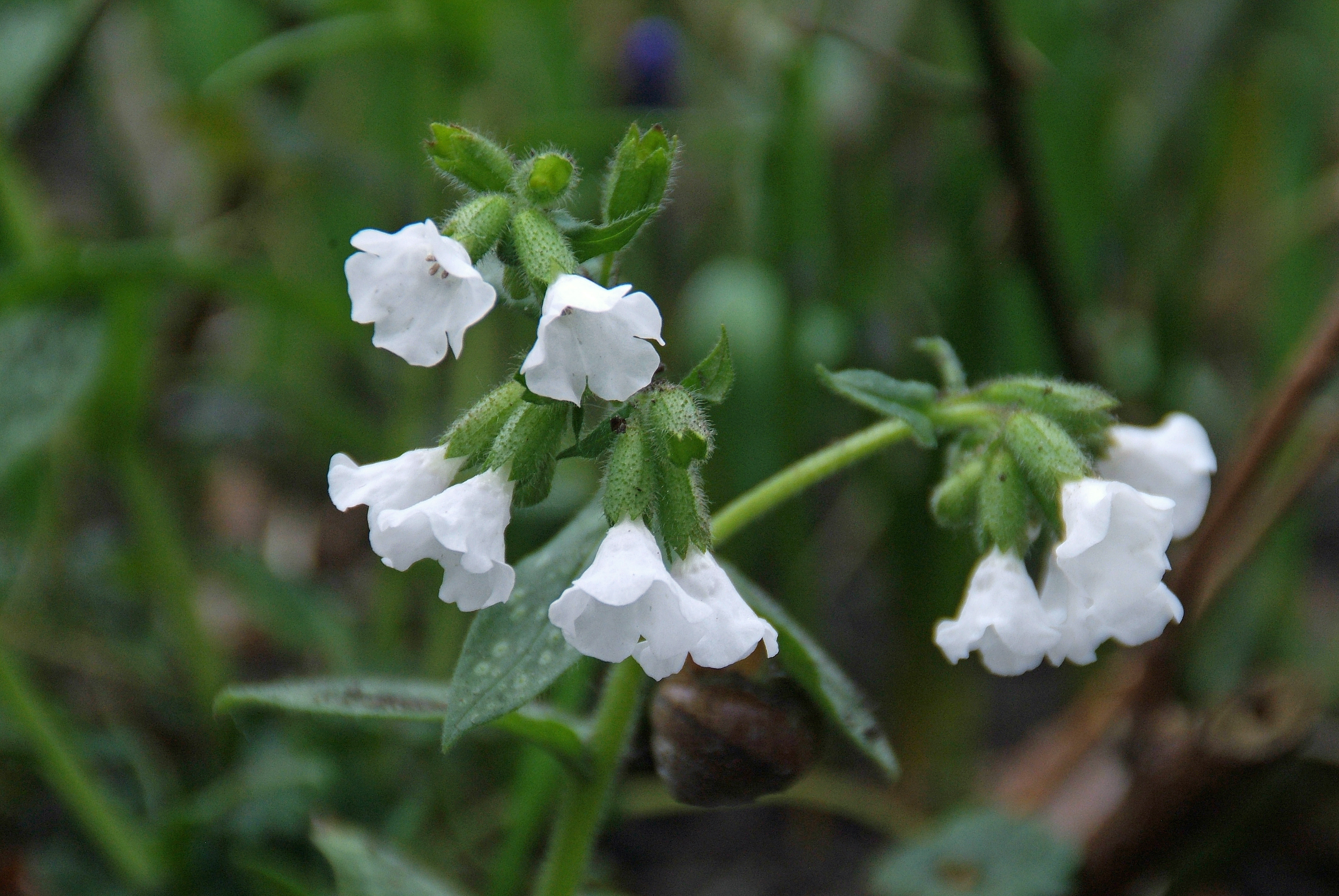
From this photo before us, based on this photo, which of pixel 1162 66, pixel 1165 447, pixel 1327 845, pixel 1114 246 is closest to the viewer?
pixel 1165 447

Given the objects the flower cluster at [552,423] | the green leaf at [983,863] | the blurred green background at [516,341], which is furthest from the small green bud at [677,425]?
the green leaf at [983,863]

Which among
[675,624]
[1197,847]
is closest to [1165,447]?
[675,624]

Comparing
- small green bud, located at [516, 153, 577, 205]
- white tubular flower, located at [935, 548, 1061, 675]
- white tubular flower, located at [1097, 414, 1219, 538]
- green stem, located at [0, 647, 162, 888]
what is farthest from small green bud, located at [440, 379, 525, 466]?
green stem, located at [0, 647, 162, 888]

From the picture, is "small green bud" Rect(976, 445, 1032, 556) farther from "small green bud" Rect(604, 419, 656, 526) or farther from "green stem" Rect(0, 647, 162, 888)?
"green stem" Rect(0, 647, 162, 888)

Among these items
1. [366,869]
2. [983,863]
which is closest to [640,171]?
[366,869]

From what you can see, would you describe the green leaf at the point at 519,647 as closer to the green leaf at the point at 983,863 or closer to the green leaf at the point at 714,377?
the green leaf at the point at 714,377

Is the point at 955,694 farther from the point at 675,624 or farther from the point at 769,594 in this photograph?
the point at 675,624

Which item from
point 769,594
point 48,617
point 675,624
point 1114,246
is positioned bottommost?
point 48,617
